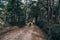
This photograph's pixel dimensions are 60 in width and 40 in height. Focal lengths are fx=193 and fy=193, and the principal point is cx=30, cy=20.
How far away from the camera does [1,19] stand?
26094 mm

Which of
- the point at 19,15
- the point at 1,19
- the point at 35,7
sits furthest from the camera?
the point at 35,7

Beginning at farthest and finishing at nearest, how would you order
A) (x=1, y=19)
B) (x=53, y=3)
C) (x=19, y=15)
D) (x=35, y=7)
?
(x=35, y=7) → (x=19, y=15) → (x=1, y=19) → (x=53, y=3)

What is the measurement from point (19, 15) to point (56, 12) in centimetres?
538

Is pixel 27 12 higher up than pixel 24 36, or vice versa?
pixel 27 12

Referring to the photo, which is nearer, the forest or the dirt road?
the dirt road

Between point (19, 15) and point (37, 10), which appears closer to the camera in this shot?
point (19, 15)

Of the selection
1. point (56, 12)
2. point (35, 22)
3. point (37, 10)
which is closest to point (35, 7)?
point (37, 10)

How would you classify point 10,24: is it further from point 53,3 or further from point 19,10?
point 53,3

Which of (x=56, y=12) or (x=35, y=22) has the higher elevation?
(x=56, y=12)

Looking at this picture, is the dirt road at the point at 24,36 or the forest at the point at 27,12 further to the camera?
the forest at the point at 27,12

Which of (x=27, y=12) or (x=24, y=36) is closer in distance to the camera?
(x=24, y=36)

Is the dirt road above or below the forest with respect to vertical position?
below

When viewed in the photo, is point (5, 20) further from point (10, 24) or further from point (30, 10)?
point (30, 10)

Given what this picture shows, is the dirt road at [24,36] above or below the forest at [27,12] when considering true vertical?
below
